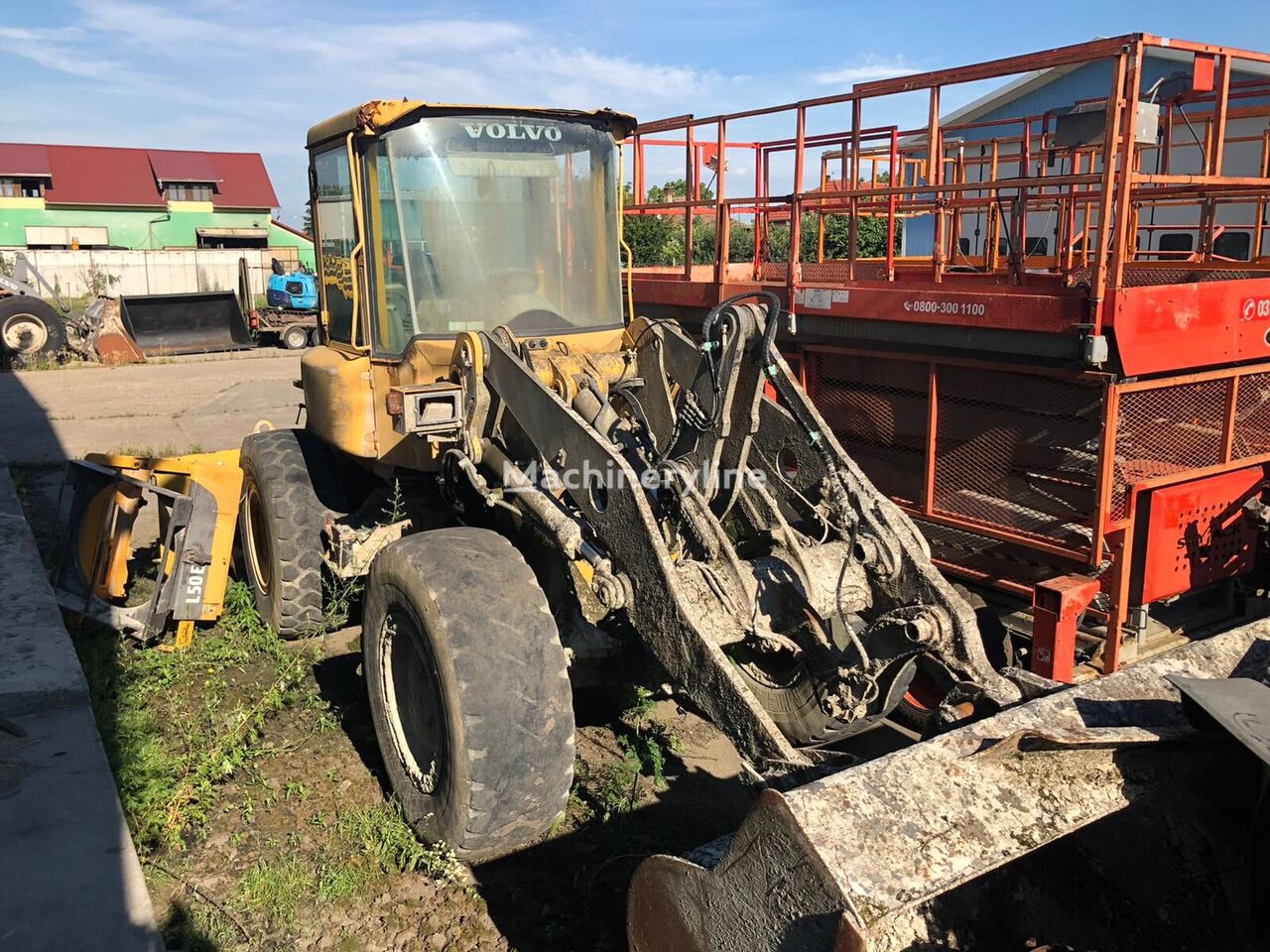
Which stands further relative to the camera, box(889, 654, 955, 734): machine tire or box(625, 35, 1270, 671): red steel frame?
box(889, 654, 955, 734): machine tire

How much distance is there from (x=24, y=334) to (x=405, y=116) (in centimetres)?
1772

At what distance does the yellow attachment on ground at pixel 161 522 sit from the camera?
5461 mm

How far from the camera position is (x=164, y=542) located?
18.6 ft

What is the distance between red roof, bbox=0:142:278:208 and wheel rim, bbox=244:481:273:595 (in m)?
39.2

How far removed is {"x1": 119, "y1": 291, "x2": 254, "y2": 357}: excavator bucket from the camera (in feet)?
65.1

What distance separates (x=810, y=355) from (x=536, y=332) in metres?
1.96

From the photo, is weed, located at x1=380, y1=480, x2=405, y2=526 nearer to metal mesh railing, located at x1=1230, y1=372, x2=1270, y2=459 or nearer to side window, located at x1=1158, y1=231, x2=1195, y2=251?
metal mesh railing, located at x1=1230, y1=372, x2=1270, y2=459

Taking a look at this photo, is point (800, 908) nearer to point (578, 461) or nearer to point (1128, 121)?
point (578, 461)

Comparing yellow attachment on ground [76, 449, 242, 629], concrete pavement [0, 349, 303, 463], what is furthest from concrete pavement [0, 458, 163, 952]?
concrete pavement [0, 349, 303, 463]

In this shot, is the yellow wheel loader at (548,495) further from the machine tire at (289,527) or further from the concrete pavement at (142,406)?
the concrete pavement at (142,406)

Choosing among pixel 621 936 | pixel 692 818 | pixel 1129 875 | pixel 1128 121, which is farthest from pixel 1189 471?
pixel 621 936

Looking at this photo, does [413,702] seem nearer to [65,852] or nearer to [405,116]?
[65,852]

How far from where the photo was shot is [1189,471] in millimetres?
4797

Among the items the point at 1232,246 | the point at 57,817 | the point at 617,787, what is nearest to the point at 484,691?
the point at 617,787
